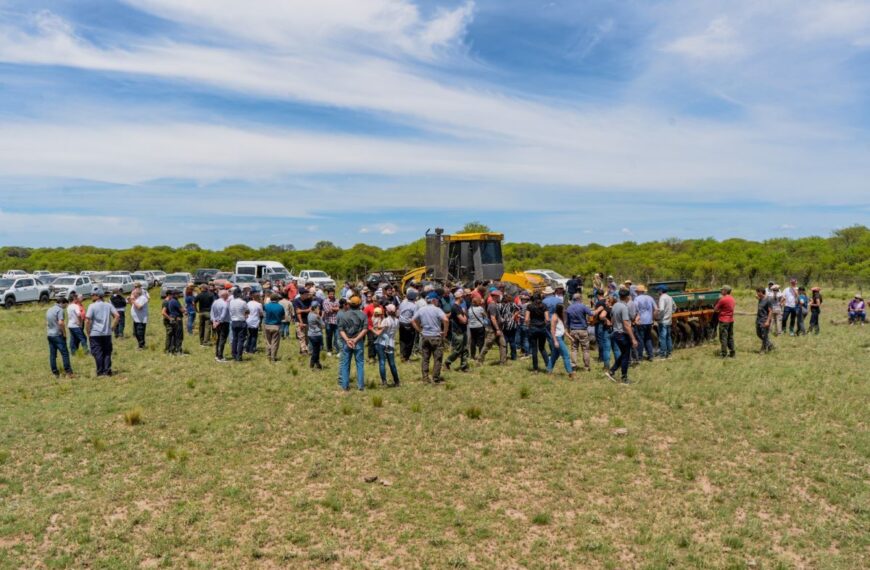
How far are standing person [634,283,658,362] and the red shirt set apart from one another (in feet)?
4.67

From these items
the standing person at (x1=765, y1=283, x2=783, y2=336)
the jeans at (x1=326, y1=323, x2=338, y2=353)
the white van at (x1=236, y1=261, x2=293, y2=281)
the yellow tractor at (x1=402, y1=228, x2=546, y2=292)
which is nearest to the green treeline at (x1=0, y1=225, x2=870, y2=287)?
the white van at (x1=236, y1=261, x2=293, y2=281)

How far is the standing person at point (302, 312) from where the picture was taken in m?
14.1

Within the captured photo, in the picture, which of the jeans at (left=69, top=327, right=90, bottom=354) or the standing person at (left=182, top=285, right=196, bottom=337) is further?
the standing person at (left=182, top=285, right=196, bottom=337)

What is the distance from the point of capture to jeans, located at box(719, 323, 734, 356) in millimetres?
14203

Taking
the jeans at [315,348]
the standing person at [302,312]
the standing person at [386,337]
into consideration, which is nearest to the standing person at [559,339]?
the standing person at [386,337]

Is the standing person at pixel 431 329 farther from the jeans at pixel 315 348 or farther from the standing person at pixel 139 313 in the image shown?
the standing person at pixel 139 313

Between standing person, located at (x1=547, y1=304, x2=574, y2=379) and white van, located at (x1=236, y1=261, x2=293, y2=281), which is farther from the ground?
white van, located at (x1=236, y1=261, x2=293, y2=281)

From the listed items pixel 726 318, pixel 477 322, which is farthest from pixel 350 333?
pixel 726 318

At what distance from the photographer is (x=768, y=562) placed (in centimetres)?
582

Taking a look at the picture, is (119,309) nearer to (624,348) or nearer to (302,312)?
(302,312)

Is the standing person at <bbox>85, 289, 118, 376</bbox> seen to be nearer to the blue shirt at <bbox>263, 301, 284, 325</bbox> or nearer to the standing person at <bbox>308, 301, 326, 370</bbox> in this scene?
the blue shirt at <bbox>263, 301, 284, 325</bbox>

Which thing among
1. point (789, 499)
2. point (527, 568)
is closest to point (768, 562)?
point (789, 499)

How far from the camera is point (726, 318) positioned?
1393 cm

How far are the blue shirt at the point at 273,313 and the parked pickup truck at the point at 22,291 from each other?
23.2 meters
